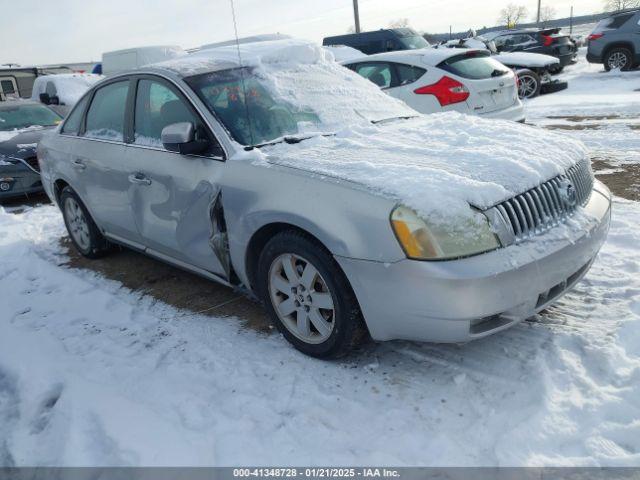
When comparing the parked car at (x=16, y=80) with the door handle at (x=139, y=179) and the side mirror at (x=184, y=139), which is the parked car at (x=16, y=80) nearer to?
the door handle at (x=139, y=179)

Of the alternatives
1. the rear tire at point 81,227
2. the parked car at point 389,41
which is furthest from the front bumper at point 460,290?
the parked car at point 389,41

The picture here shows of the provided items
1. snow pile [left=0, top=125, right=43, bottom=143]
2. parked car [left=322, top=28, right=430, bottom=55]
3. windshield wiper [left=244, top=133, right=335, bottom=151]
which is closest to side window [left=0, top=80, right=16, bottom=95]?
snow pile [left=0, top=125, right=43, bottom=143]

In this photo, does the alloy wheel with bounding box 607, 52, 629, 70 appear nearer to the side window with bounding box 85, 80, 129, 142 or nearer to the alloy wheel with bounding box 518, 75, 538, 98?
the alloy wheel with bounding box 518, 75, 538, 98

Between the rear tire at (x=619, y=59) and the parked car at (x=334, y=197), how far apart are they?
1488 centimetres

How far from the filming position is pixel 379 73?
8086mm

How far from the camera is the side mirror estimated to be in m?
3.25

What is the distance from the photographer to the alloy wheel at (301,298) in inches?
113

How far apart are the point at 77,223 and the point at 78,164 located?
0.74m

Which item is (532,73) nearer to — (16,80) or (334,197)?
(334,197)

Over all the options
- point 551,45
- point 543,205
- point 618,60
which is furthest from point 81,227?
point 551,45

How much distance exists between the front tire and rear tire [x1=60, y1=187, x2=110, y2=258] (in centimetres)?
241

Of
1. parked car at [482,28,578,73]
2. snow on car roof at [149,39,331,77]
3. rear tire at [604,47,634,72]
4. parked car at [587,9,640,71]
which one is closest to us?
snow on car roof at [149,39,331,77]

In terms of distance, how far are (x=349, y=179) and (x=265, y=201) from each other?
52 centimetres

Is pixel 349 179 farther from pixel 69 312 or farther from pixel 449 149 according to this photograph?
pixel 69 312
